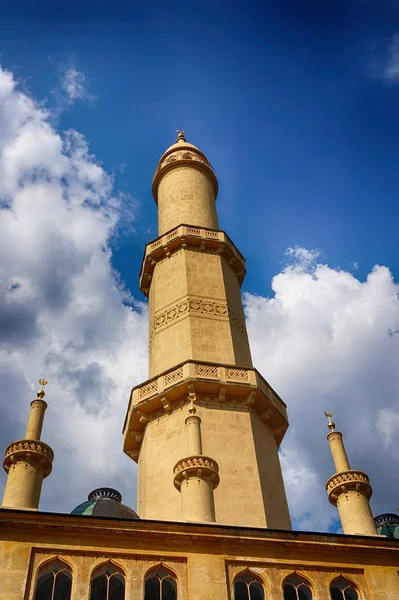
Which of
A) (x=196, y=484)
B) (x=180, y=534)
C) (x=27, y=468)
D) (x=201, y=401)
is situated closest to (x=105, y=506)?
(x=201, y=401)

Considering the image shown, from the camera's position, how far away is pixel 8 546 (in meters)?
14.9

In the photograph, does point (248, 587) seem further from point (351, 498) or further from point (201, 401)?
point (201, 401)

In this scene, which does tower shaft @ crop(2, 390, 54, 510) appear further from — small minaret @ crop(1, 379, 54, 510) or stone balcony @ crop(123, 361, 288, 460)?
stone balcony @ crop(123, 361, 288, 460)

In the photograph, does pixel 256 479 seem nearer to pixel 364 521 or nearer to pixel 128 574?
pixel 364 521

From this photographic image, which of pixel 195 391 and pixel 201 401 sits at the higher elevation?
pixel 195 391

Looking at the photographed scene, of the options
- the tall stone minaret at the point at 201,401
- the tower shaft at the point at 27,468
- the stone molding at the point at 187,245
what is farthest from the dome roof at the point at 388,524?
the tower shaft at the point at 27,468

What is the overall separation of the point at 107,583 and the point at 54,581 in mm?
1107

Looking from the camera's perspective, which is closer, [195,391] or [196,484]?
[196,484]

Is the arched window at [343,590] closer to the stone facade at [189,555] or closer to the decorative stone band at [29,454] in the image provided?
the stone facade at [189,555]

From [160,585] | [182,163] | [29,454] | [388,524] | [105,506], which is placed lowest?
[160,585]

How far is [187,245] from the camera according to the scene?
2962 centimetres

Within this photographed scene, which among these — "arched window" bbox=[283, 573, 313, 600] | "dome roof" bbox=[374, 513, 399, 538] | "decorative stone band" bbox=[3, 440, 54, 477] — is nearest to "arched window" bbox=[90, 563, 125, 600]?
"decorative stone band" bbox=[3, 440, 54, 477]

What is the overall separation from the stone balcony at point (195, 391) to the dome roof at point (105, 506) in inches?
97.9

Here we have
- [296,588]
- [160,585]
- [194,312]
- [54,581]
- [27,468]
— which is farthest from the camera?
[194,312]
